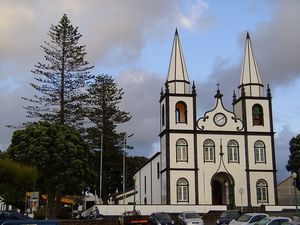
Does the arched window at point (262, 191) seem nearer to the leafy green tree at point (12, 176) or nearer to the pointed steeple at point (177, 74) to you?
the pointed steeple at point (177, 74)

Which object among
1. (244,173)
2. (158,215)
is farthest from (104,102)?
(158,215)

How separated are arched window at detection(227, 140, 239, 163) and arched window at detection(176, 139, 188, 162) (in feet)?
16.2

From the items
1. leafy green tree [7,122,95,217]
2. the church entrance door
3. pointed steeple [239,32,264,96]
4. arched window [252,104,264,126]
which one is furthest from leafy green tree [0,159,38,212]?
pointed steeple [239,32,264,96]

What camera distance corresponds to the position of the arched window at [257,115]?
60.2 metres

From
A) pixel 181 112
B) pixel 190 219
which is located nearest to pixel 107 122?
pixel 181 112

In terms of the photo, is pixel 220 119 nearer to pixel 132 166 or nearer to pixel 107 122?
pixel 107 122

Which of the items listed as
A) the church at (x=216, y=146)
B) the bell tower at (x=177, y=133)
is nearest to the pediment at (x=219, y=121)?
the church at (x=216, y=146)

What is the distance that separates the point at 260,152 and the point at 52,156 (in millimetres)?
24789

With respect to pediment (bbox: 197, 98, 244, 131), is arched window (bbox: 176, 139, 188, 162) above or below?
below

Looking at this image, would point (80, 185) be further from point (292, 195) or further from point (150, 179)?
point (292, 195)

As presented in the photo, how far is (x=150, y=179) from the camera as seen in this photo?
67.0 metres

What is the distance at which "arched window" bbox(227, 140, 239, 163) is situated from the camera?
58541 millimetres

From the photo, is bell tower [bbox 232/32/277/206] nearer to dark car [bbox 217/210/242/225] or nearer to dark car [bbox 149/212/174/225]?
dark car [bbox 217/210/242/225]

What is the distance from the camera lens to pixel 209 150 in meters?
58.5
